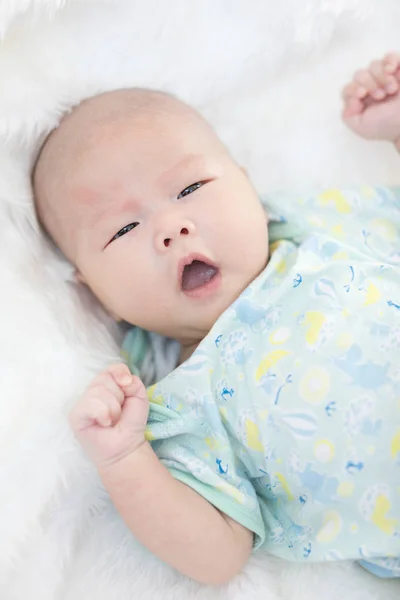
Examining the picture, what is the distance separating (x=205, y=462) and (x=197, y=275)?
28 cm

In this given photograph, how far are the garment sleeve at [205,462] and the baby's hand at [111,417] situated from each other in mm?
83

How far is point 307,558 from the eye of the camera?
3.40 feet

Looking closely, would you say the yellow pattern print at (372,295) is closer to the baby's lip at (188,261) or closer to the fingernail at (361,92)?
the baby's lip at (188,261)

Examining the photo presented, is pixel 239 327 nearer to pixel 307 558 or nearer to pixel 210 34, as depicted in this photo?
pixel 307 558

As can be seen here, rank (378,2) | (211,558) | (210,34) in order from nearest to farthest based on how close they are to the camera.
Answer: (211,558) → (210,34) → (378,2)

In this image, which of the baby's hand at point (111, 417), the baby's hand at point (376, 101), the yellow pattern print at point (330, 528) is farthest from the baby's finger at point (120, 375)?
the baby's hand at point (376, 101)

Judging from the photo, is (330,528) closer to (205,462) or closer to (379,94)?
(205,462)

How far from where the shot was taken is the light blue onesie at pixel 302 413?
1.01 metres

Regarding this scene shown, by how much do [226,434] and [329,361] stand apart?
0.62ft

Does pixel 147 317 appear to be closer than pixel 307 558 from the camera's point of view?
No

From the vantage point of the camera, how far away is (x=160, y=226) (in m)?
1.10

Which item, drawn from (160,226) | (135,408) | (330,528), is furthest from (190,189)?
(330,528)

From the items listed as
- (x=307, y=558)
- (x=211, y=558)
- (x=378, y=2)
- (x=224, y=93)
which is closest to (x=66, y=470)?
(x=211, y=558)

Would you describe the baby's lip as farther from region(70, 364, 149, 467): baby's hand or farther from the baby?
region(70, 364, 149, 467): baby's hand
